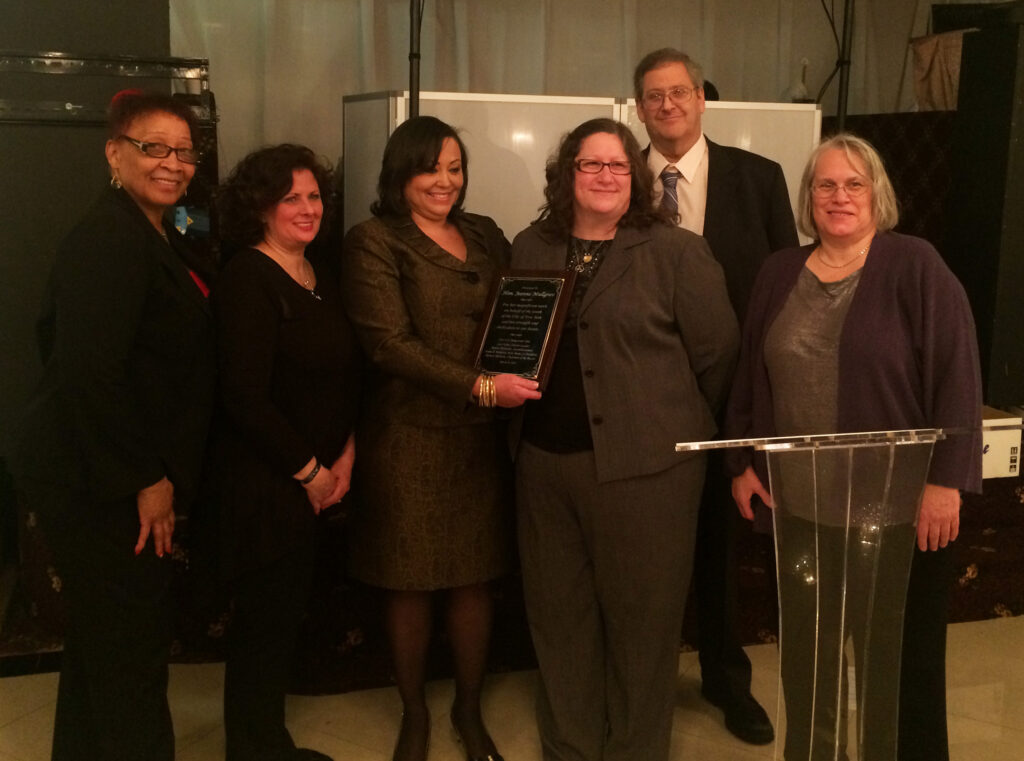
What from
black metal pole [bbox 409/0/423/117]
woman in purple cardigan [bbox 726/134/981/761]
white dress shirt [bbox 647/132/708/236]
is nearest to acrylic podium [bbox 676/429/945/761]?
woman in purple cardigan [bbox 726/134/981/761]

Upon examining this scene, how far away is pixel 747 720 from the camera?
2723mm

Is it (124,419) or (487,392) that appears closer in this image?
Result: (124,419)

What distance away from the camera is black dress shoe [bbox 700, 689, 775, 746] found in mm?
2703

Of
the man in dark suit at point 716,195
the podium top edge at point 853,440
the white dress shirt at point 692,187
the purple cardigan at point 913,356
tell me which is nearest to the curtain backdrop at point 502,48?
the man in dark suit at point 716,195

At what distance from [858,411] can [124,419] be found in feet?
4.70

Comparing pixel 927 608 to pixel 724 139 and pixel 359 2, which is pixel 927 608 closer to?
pixel 724 139

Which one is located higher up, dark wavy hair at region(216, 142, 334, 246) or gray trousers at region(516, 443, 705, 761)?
dark wavy hair at region(216, 142, 334, 246)

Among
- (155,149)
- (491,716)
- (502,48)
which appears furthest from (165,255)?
(502,48)

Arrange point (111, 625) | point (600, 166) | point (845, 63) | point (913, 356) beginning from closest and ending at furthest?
point (913, 356)
point (111, 625)
point (600, 166)
point (845, 63)

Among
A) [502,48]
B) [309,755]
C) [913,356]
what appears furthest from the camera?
[502,48]

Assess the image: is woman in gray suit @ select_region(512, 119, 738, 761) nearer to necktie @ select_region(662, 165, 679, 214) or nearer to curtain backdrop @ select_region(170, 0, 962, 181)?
necktie @ select_region(662, 165, 679, 214)

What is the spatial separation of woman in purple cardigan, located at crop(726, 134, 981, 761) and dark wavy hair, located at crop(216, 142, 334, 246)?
1.07 metres

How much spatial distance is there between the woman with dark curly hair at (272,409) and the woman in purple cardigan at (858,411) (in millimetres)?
919

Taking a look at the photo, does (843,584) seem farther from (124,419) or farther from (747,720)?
(124,419)
